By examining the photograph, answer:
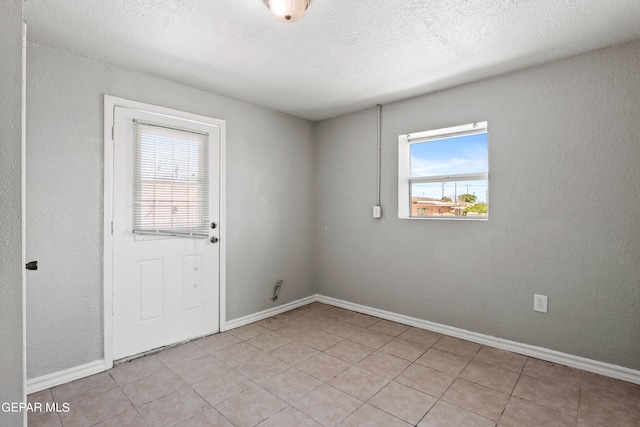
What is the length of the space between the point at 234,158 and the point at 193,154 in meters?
0.43

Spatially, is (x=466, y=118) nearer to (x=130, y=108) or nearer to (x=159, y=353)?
(x=130, y=108)

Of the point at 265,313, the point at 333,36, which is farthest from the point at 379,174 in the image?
the point at 265,313

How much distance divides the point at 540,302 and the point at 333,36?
250 cm

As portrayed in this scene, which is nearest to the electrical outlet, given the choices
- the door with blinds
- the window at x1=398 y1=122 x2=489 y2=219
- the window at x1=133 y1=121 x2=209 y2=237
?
the window at x1=398 y1=122 x2=489 y2=219

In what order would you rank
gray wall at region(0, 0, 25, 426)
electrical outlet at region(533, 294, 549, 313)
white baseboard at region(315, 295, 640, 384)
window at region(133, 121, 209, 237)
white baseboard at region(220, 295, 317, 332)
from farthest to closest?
white baseboard at region(220, 295, 317, 332) < window at region(133, 121, 209, 237) < electrical outlet at region(533, 294, 549, 313) < white baseboard at region(315, 295, 640, 384) < gray wall at region(0, 0, 25, 426)

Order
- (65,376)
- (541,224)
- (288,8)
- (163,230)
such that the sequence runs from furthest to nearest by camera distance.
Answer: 1. (163,230)
2. (541,224)
3. (65,376)
4. (288,8)

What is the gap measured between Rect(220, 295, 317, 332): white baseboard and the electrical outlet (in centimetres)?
239

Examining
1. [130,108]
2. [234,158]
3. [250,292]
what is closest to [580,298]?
[250,292]

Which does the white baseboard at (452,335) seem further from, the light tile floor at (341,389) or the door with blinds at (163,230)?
the door with blinds at (163,230)

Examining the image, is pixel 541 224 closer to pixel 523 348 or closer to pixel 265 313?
pixel 523 348

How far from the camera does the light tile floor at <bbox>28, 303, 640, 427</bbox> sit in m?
1.80

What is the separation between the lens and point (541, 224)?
8.10 feet

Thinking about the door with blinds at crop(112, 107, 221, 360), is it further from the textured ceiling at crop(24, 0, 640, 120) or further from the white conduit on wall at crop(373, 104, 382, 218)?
the white conduit on wall at crop(373, 104, 382, 218)

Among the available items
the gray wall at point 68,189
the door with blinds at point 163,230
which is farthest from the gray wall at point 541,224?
the gray wall at point 68,189
